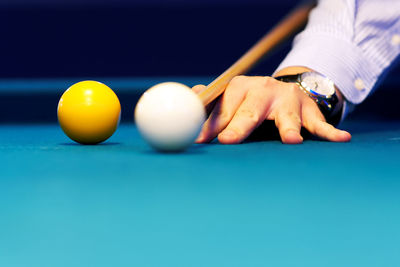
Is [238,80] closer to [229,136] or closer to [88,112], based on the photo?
[229,136]

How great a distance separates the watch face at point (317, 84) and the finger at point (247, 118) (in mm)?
258

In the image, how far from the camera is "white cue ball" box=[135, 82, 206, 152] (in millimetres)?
1851

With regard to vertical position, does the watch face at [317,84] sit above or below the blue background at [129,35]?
above

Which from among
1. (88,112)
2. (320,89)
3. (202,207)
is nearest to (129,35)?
(320,89)

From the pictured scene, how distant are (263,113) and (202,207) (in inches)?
43.8

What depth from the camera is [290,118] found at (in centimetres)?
222

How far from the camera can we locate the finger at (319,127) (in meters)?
2.24

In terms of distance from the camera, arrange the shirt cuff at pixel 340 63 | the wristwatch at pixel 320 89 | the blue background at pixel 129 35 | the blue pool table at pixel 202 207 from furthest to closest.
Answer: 1. the blue background at pixel 129 35
2. the shirt cuff at pixel 340 63
3. the wristwatch at pixel 320 89
4. the blue pool table at pixel 202 207

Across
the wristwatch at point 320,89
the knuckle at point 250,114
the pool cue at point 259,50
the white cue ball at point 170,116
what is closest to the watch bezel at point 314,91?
the wristwatch at point 320,89

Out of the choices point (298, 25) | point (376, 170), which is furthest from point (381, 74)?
point (376, 170)

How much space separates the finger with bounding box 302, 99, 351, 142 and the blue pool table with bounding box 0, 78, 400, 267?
0.13 m

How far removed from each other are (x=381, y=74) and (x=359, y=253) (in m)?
2.02

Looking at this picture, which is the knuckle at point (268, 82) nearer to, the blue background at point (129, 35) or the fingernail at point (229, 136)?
the fingernail at point (229, 136)

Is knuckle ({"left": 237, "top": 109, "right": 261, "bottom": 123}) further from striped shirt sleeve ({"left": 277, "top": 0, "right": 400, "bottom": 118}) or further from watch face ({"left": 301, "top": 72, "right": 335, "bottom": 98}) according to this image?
striped shirt sleeve ({"left": 277, "top": 0, "right": 400, "bottom": 118})
